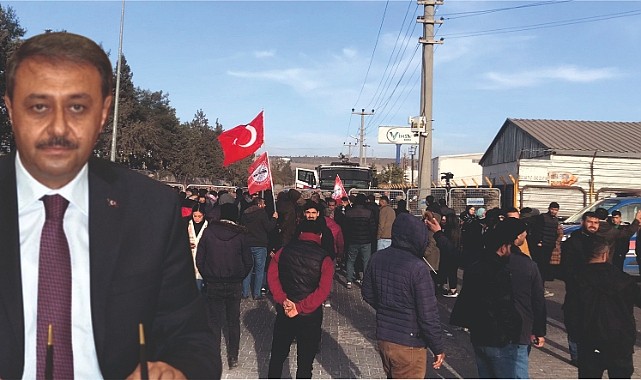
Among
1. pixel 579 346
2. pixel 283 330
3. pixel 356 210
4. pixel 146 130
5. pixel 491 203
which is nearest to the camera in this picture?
pixel 579 346

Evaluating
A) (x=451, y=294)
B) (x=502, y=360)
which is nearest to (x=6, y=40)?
(x=451, y=294)

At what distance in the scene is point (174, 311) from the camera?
1.49 m

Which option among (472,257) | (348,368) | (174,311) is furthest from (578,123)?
(174,311)

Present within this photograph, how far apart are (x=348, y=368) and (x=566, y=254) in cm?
319

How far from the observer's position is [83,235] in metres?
1.41

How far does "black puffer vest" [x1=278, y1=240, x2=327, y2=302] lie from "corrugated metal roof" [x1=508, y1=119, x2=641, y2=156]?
108ft

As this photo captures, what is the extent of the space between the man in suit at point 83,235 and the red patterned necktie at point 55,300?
0.04ft

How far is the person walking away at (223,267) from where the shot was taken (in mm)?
8078

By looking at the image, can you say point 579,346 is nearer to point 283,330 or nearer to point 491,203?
point 283,330

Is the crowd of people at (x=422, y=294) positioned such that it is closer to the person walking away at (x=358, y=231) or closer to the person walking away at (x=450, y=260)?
the person walking away at (x=450, y=260)

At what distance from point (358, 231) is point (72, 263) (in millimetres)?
12546

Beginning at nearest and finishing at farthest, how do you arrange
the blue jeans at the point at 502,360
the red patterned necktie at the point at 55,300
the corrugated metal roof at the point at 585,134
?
the red patterned necktie at the point at 55,300, the blue jeans at the point at 502,360, the corrugated metal roof at the point at 585,134

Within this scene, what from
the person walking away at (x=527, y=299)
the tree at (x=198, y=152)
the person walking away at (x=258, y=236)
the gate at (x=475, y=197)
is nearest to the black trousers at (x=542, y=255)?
the gate at (x=475, y=197)

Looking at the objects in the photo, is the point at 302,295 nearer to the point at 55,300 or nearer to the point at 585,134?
the point at 55,300
